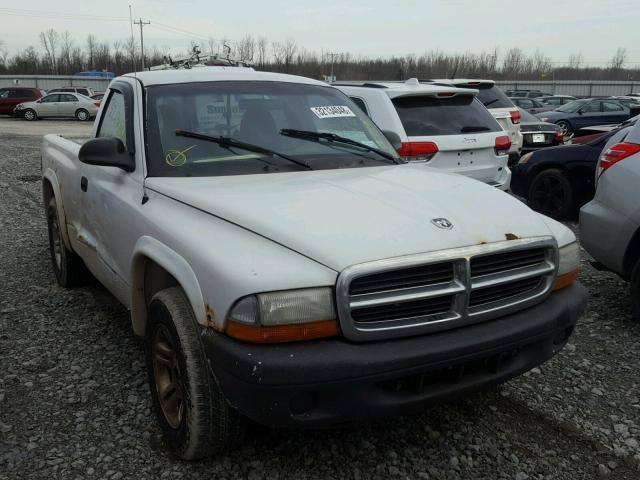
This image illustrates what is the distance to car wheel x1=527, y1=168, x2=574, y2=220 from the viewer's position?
8.12 m

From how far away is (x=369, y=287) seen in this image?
2369 mm

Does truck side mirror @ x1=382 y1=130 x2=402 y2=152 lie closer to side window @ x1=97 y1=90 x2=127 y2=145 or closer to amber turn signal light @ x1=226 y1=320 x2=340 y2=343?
side window @ x1=97 y1=90 x2=127 y2=145

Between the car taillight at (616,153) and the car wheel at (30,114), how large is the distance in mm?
32605

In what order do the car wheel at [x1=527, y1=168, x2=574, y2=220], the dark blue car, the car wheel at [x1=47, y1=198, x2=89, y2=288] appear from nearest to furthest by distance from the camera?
the car wheel at [x1=47, y1=198, x2=89, y2=288]
the car wheel at [x1=527, y1=168, x2=574, y2=220]
the dark blue car

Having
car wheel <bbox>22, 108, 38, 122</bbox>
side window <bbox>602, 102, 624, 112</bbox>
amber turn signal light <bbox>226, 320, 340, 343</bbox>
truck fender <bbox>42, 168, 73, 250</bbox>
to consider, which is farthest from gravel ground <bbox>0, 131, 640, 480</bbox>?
car wheel <bbox>22, 108, 38, 122</bbox>

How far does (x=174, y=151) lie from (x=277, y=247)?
1.21 meters

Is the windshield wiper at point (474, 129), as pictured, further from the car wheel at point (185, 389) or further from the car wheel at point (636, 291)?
the car wheel at point (185, 389)

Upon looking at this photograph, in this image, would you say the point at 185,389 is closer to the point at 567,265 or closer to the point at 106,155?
the point at 106,155

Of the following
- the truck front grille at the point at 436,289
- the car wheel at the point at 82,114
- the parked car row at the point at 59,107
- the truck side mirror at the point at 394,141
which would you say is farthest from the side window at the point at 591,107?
the car wheel at the point at 82,114

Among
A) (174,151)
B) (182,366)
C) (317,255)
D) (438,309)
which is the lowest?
(182,366)

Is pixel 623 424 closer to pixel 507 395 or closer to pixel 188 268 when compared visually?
pixel 507 395

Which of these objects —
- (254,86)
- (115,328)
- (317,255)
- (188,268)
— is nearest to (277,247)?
(317,255)

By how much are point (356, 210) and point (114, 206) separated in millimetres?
1584

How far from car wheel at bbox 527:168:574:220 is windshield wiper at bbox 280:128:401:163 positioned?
505 cm
